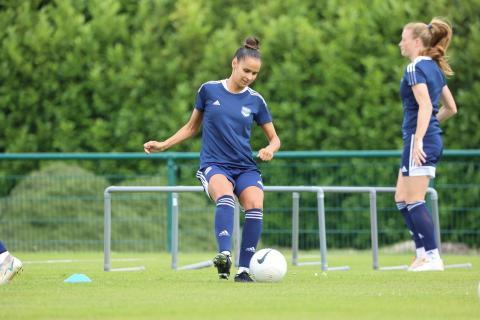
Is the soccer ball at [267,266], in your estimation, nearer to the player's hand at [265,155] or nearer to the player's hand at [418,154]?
the player's hand at [265,155]

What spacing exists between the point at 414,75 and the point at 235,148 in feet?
6.78

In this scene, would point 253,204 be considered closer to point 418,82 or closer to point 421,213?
point 421,213

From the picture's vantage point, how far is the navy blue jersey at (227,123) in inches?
370

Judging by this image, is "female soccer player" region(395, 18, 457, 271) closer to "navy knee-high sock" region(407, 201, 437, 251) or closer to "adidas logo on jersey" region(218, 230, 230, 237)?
"navy knee-high sock" region(407, 201, 437, 251)

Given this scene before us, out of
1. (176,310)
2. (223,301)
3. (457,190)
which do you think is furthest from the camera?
(457,190)

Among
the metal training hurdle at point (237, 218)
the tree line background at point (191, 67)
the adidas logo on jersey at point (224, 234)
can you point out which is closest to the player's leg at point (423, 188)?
the metal training hurdle at point (237, 218)

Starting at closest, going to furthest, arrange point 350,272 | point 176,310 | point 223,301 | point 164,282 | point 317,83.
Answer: point 176,310
point 223,301
point 164,282
point 350,272
point 317,83

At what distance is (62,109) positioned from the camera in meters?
17.5

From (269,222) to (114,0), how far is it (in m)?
4.41

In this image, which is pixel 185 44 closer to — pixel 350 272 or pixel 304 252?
pixel 304 252

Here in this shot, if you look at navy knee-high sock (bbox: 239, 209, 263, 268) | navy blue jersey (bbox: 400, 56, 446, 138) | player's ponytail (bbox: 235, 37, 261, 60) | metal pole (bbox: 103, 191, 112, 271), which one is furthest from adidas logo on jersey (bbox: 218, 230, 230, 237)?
navy blue jersey (bbox: 400, 56, 446, 138)

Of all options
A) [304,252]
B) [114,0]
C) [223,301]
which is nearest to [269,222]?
[304,252]

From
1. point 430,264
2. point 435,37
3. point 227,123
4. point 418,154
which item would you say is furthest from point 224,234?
point 435,37

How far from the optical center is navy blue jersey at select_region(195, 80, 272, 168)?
939cm
